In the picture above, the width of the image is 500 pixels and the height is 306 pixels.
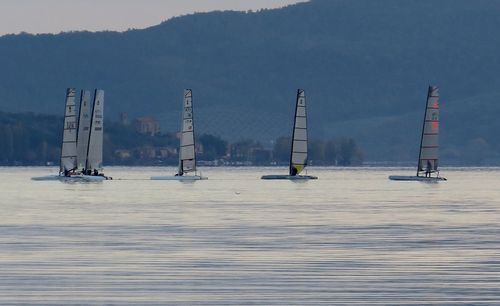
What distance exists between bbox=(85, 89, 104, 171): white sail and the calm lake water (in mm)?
74270

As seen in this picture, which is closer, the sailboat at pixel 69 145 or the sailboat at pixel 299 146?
the sailboat at pixel 69 145

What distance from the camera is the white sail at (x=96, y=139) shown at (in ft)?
526

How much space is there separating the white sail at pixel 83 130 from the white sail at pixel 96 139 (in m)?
0.64

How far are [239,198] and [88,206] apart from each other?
19032 mm

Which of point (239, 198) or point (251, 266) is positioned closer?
point (251, 266)

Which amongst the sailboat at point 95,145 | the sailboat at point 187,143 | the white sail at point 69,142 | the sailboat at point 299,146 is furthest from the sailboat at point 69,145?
the sailboat at point 299,146

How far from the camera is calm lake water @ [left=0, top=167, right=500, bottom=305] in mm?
38219

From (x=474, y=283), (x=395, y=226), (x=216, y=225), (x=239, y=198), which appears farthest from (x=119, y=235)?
(x=239, y=198)

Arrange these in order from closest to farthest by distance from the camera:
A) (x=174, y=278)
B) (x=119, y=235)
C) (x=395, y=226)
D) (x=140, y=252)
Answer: (x=174, y=278) < (x=140, y=252) < (x=119, y=235) < (x=395, y=226)

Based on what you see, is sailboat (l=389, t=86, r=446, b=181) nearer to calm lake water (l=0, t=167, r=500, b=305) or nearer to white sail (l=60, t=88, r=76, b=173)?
white sail (l=60, t=88, r=76, b=173)

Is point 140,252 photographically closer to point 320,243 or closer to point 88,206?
point 320,243

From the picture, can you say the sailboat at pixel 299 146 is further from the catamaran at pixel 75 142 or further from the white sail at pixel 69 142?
the white sail at pixel 69 142

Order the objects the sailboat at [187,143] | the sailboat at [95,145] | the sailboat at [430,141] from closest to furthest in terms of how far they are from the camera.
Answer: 1. the sailboat at [95,145]
2. the sailboat at [187,143]
3. the sailboat at [430,141]

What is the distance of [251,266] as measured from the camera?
149 feet
